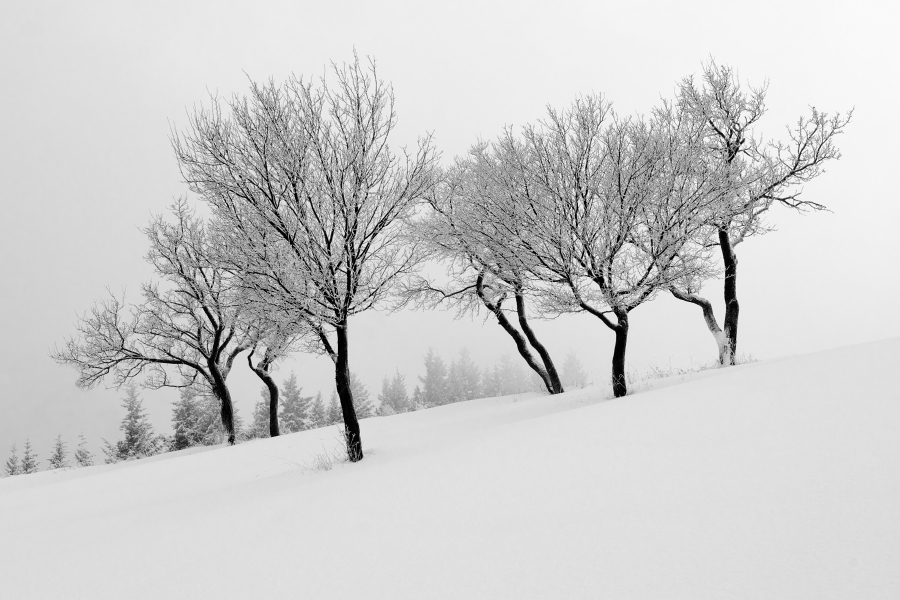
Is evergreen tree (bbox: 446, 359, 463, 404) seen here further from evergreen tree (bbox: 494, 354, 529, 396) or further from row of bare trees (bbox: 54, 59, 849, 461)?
row of bare trees (bbox: 54, 59, 849, 461)

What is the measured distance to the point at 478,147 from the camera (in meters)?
16.0

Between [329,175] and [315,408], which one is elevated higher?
[329,175]

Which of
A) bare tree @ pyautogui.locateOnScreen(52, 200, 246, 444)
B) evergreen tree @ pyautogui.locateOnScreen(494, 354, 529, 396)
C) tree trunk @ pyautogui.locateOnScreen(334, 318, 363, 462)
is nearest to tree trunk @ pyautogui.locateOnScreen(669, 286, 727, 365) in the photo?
tree trunk @ pyautogui.locateOnScreen(334, 318, 363, 462)

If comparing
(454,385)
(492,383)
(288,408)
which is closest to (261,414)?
(288,408)

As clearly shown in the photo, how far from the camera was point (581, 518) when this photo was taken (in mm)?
3186

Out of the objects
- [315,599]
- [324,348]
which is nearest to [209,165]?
→ [324,348]

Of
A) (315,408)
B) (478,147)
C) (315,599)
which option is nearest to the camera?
(315,599)

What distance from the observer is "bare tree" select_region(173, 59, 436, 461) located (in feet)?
24.5

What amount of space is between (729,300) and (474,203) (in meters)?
8.16

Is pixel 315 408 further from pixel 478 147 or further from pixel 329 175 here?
pixel 329 175

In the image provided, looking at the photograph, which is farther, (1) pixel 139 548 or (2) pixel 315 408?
(2) pixel 315 408

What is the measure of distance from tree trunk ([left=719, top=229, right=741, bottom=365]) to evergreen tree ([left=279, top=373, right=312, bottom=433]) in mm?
31831

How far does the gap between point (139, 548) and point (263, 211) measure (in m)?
5.23

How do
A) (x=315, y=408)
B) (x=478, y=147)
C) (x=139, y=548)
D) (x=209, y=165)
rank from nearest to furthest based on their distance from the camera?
(x=139, y=548) < (x=209, y=165) < (x=478, y=147) < (x=315, y=408)
